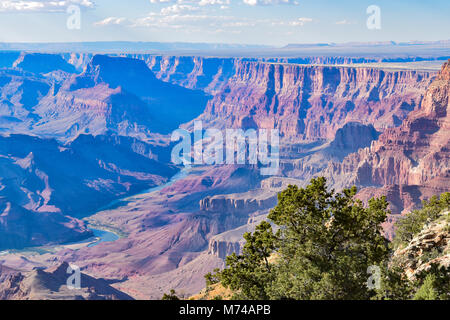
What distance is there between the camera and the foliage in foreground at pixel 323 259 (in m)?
25.9

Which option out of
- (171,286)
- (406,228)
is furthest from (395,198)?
(406,228)

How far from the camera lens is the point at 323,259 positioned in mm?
27922

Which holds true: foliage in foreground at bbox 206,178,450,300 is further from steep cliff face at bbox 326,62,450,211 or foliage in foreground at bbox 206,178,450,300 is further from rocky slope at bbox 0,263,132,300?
steep cliff face at bbox 326,62,450,211

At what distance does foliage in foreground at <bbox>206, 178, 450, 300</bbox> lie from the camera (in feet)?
84.9

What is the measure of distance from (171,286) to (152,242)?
37.3m

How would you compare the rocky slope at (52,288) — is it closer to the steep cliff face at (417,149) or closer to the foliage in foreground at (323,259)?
the foliage in foreground at (323,259)

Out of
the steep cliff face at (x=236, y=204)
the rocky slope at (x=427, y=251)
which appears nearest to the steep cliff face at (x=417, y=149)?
Answer: the steep cliff face at (x=236, y=204)

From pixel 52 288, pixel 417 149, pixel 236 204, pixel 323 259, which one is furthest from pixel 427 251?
pixel 417 149

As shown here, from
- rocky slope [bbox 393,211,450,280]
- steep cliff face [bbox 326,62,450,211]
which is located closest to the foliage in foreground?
rocky slope [bbox 393,211,450,280]

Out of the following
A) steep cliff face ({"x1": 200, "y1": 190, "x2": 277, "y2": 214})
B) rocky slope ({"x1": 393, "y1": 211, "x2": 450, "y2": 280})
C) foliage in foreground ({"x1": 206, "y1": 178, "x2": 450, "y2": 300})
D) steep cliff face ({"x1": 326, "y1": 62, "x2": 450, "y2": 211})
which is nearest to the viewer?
foliage in foreground ({"x1": 206, "y1": 178, "x2": 450, "y2": 300})

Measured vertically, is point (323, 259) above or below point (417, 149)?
above

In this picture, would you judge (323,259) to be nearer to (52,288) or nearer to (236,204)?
(52,288)
